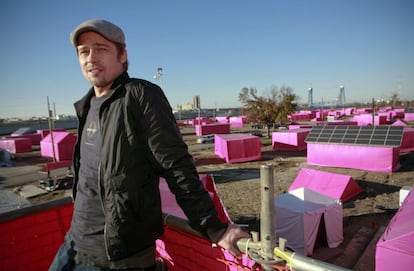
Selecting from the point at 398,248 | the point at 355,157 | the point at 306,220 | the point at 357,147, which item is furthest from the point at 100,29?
the point at 355,157

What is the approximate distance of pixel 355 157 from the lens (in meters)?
19.3

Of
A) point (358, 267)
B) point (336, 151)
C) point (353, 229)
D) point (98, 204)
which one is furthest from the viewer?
point (336, 151)

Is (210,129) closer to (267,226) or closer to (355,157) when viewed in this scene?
(355,157)

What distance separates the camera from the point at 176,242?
3.03 m

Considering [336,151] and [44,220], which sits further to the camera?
[336,151]

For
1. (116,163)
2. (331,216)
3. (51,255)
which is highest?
(116,163)

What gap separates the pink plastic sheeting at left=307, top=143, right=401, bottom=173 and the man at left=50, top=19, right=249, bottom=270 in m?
19.6

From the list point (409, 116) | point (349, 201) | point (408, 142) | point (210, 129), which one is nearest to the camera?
point (349, 201)

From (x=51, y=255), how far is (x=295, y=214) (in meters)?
7.19

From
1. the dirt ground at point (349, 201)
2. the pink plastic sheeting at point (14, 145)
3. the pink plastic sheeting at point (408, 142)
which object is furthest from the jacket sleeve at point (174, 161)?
the pink plastic sheeting at point (14, 145)

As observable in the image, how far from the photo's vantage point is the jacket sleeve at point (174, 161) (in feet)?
5.69

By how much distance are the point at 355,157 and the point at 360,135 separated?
1589mm

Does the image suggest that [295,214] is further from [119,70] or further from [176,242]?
[119,70]

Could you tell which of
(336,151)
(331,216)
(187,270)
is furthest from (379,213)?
(187,270)
